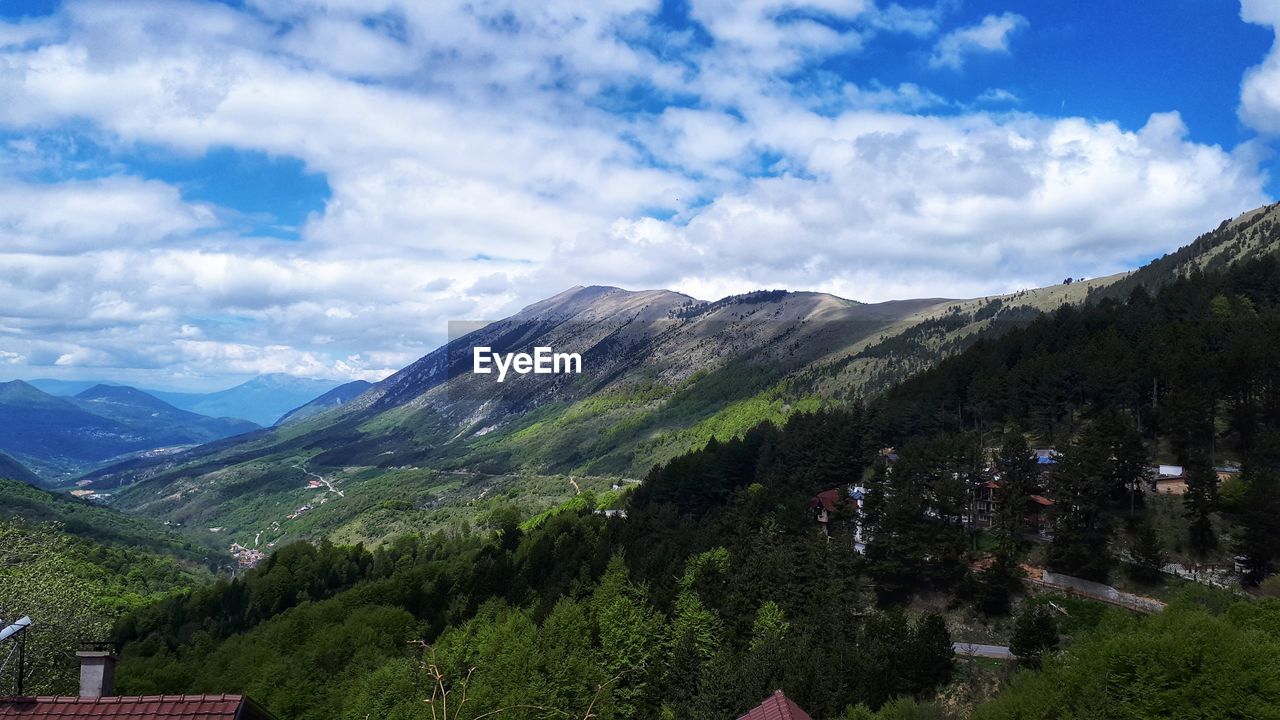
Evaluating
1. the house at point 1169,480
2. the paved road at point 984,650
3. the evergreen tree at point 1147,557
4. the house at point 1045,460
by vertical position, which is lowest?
the paved road at point 984,650

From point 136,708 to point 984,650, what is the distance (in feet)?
189

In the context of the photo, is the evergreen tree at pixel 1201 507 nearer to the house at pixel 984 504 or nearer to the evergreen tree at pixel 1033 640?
the house at pixel 984 504

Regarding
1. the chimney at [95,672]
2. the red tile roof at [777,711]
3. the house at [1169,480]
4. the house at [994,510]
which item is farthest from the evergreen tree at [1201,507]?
the chimney at [95,672]

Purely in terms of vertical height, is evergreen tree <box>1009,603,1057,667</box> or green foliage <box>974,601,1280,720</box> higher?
green foliage <box>974,601,1280,720</box>

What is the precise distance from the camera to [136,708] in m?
17.2

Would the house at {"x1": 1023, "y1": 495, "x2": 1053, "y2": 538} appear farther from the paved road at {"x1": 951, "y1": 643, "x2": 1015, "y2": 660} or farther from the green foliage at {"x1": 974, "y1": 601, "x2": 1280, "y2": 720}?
the green foliage at {"x1": 974, "y1": 601, "x2": 1280, "y2": 720}

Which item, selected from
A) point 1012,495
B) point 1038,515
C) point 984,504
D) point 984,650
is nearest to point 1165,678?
point 984,650

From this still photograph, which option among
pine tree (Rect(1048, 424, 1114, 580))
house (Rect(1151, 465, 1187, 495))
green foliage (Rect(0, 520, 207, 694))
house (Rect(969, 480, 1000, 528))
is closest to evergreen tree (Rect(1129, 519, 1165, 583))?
pine tree (Rect(1048, 424, 1114, 580))

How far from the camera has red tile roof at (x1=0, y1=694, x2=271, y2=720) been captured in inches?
666

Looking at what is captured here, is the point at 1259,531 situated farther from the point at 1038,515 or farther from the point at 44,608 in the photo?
the point at 44,608

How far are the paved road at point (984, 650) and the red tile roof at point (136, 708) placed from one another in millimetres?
52096

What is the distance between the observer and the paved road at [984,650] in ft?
185

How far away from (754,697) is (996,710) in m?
13.8

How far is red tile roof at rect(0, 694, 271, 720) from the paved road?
52.1 metres
